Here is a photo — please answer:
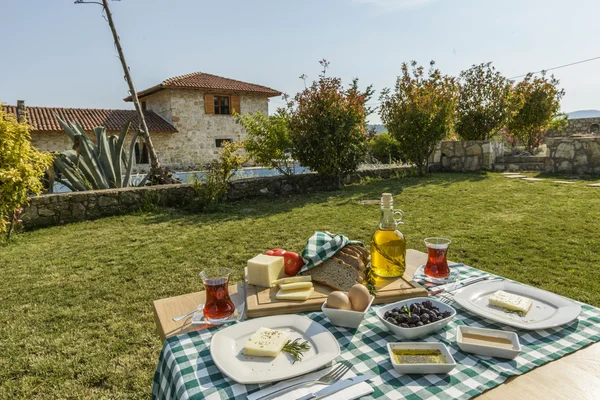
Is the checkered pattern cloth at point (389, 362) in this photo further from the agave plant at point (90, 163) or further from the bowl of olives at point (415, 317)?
the agave plant at point (90, 163)

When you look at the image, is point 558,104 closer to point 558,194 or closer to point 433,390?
point 558,194

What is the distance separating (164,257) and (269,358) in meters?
3.22

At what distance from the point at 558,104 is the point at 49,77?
14869 mm

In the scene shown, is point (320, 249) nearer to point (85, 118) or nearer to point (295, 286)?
point (295, 286)

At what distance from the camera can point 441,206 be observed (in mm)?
5746

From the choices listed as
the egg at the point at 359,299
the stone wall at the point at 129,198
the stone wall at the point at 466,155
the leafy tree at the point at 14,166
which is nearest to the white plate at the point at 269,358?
Answer: the egg at the point at 359,299

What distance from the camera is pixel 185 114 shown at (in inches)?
730

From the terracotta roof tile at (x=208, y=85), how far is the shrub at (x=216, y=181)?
1269 centimetres

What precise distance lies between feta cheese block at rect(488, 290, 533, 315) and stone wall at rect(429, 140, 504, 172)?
363 inches

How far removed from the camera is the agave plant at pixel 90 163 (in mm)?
6297

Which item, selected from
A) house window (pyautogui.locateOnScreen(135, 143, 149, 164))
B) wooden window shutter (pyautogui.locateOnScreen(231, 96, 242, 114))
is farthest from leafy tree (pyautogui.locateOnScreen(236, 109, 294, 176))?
wooden window shutter (pyautogui.locateOnScreen(231, 96, 242, 114))

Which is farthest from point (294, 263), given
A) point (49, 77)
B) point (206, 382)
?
point (49, 77)

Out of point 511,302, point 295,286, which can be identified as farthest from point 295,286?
point 511,302

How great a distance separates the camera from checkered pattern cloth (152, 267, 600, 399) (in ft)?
2.65
